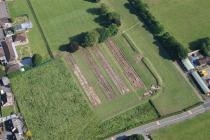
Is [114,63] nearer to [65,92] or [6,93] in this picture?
[65,92]

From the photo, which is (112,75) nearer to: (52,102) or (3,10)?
(52,102)

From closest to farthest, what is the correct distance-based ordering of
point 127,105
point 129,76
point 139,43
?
1. point 127,105
2. point 129,76
3. point 139,43

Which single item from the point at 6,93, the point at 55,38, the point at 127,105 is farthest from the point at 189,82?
the point at 6,93

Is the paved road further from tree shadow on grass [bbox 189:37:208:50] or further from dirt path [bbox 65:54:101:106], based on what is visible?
tree shadow on grass [bbox 189:37:208:50]

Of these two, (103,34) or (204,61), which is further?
(103,34)

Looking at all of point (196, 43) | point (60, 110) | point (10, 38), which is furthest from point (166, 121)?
point (10, 38)

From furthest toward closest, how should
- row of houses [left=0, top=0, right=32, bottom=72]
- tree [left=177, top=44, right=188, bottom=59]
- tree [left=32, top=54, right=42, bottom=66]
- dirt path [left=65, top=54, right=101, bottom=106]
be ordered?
1. row of houses [left=0, top=0, right=32, bottom=72]
2. tree [left=32, top=54, right=42, bottom=66]
3. tree [left=177, top=44, right=188, bottom=59]
4. dirt path [left=65, top=54, right=101, bottom=106]

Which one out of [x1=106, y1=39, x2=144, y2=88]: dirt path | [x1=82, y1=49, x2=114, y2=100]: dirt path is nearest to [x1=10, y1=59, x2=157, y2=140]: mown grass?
[x1=82, y1=49, x2=114, y2=100]: dirt path
